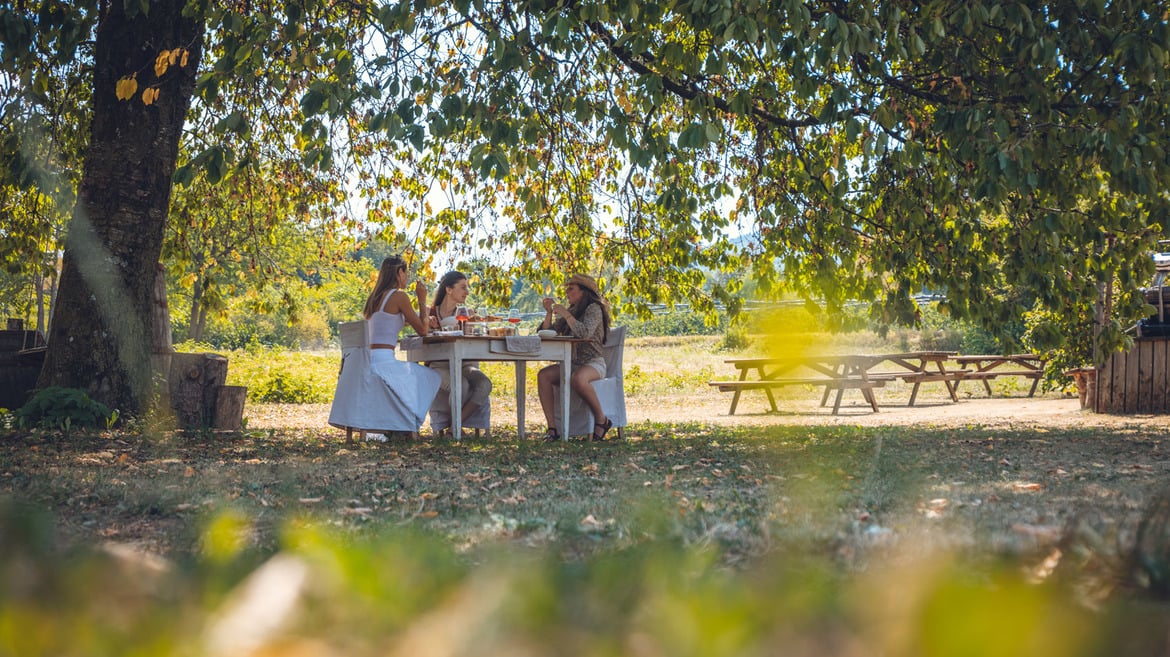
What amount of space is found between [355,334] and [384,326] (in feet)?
0.85

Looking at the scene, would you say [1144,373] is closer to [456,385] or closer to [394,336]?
[456,385]

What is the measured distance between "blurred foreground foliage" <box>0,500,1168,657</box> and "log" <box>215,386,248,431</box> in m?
7.72

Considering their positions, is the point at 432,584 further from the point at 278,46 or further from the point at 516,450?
the point at 516,450

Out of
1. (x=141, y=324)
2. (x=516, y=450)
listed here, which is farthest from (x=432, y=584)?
(x=141, y=324)

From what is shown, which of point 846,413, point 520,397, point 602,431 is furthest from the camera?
point 846,413

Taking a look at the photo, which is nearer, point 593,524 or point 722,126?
point 593,524

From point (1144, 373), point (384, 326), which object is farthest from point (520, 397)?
point (1144, 373)

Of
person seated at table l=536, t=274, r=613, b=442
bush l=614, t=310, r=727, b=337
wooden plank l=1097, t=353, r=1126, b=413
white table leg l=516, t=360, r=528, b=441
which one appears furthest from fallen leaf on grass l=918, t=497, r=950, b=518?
bush l=614, t=310, r=727, b=337

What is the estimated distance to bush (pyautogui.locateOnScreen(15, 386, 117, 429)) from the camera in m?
7.71

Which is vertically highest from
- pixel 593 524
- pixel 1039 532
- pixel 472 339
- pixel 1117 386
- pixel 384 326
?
pixel 384 326

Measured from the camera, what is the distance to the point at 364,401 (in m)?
8.45

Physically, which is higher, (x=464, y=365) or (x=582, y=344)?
(x=582, y=344)

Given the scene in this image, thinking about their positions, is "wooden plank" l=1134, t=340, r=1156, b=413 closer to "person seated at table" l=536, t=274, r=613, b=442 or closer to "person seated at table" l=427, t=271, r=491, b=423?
"person seated at table" l=536, t=274, r=613, b=442

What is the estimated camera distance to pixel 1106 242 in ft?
30.3
